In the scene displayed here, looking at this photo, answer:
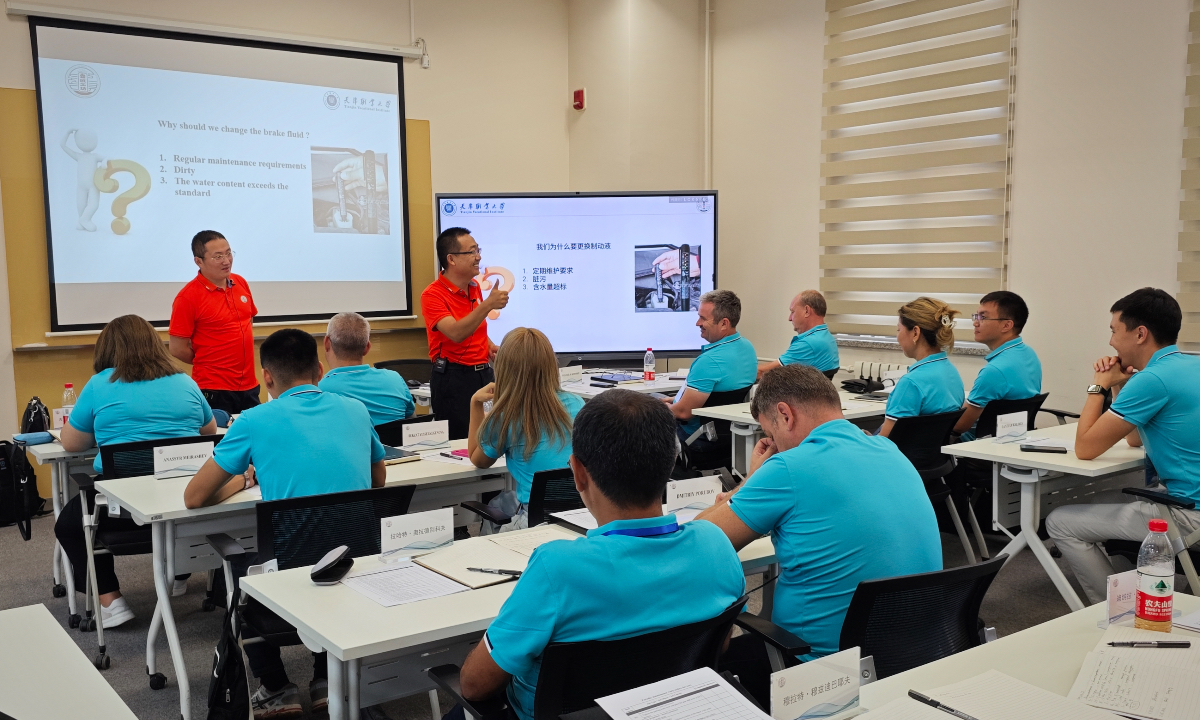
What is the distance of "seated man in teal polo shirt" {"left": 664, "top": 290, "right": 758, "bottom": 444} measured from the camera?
16.9ft

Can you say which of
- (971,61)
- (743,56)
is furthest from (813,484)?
(743,56)

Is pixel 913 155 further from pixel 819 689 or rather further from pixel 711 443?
pixel 819 689

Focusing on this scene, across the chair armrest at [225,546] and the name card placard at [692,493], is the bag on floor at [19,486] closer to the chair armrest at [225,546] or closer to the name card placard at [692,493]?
the chair armrest at [225,546]

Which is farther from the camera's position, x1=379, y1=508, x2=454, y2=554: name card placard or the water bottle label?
x1=379, y1=508, x2=454, y2=554: name card placard

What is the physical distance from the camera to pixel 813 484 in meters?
2.10

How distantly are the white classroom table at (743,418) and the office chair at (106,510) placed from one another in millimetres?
2482

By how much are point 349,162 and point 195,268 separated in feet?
Result: 4.43

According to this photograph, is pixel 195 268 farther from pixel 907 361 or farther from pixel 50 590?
pixel 907 361

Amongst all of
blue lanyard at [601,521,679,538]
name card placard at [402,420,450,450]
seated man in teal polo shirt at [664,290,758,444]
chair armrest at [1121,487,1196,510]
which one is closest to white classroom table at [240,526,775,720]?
blue lanyard at [601,521,679,538]

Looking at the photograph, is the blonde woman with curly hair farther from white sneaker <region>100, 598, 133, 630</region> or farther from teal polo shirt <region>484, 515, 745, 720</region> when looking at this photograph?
white sneaker <region>100, 598, 133, 630</region>

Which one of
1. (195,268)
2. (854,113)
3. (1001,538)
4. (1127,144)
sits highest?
(854,113)

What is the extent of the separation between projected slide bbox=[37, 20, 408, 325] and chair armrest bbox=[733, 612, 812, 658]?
17.0 feet

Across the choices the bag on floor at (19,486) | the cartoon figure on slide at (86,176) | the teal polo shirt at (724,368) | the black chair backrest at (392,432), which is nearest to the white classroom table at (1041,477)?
the teal polo shirt at (724,368)

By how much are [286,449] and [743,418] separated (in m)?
2.52
